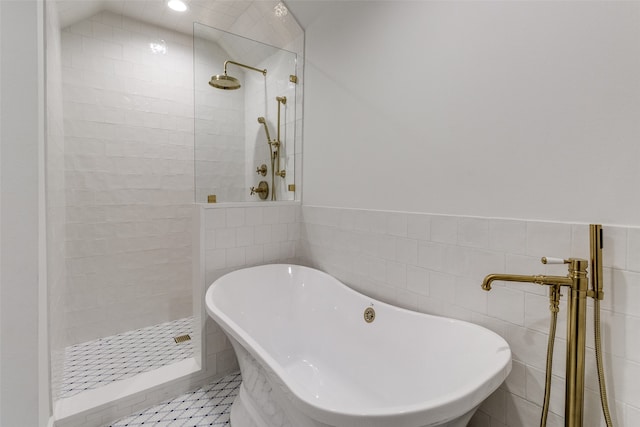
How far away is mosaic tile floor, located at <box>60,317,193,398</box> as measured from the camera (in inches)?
71.5

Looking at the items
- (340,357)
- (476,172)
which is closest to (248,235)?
(340,357)

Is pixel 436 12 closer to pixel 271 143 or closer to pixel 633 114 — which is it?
pixel 633 114

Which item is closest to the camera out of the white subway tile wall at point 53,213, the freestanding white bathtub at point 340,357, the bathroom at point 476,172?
the freestanding white bathtub at point 340,357

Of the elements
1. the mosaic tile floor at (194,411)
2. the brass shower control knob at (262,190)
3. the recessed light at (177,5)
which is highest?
the recessed light at (177,5)

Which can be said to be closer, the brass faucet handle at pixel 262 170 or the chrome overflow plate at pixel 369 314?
the chrome overflow plate at pixel 369 314

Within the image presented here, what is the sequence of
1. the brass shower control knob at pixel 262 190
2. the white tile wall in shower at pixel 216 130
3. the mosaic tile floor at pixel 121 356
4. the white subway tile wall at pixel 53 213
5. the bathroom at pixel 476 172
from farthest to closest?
1. the brass shower control knob at pixel 262 190
2. the white tile wall in shower at pixel 216 130
3. the mosaic tile floor at pixel 121 356
4. the white subway tile wall at pixel 53 213
5. the bathroom at pixel 476 172

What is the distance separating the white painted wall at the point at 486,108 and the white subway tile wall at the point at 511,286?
3.1 inches

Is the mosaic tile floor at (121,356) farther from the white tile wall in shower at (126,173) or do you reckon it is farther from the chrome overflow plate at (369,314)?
the chrome overflow plate at (369,314)

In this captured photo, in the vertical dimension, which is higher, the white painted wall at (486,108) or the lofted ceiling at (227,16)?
the lofted ceiling at (227,16)

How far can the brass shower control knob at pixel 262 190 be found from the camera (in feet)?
7.51

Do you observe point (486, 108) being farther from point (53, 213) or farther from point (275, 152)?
point (53, 213)

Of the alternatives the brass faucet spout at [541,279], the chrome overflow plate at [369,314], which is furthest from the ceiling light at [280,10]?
the brass faucet spout at [541,279]

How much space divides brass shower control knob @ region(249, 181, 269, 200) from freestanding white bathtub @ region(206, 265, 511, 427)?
0.57 m

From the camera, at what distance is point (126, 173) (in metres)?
2.52
